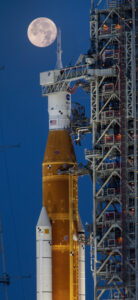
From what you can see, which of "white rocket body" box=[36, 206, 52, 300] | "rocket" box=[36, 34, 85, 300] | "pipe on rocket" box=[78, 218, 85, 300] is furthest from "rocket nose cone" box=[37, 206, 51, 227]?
"pipe on rocket" box=[78, 218, 85, 300]

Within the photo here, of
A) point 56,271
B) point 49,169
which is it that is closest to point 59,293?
point 56,271

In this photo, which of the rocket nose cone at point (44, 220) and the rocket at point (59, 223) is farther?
the rocket nose cone at point (44, 220)

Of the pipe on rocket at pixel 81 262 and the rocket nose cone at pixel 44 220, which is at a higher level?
the rocket nose cone at pixel 44 220

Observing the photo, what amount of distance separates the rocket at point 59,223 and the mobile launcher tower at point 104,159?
0.24ft

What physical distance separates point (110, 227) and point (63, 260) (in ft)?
14.6

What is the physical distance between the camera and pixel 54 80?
98.1 meters

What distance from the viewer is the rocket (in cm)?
9425

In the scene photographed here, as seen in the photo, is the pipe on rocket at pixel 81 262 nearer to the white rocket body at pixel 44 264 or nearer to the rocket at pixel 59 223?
the rocket at pixel 59 223

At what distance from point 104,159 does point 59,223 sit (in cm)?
580

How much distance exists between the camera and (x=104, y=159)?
94125mm

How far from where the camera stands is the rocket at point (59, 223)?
94.2 m

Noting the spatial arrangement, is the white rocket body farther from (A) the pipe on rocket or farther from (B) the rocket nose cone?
(A) the pipe on rocket

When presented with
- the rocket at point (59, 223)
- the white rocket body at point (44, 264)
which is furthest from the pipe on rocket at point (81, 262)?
the white rocket body at point (44, 264)

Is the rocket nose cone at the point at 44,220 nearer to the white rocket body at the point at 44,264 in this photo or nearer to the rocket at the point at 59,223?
the rocket at the point at 59,223
